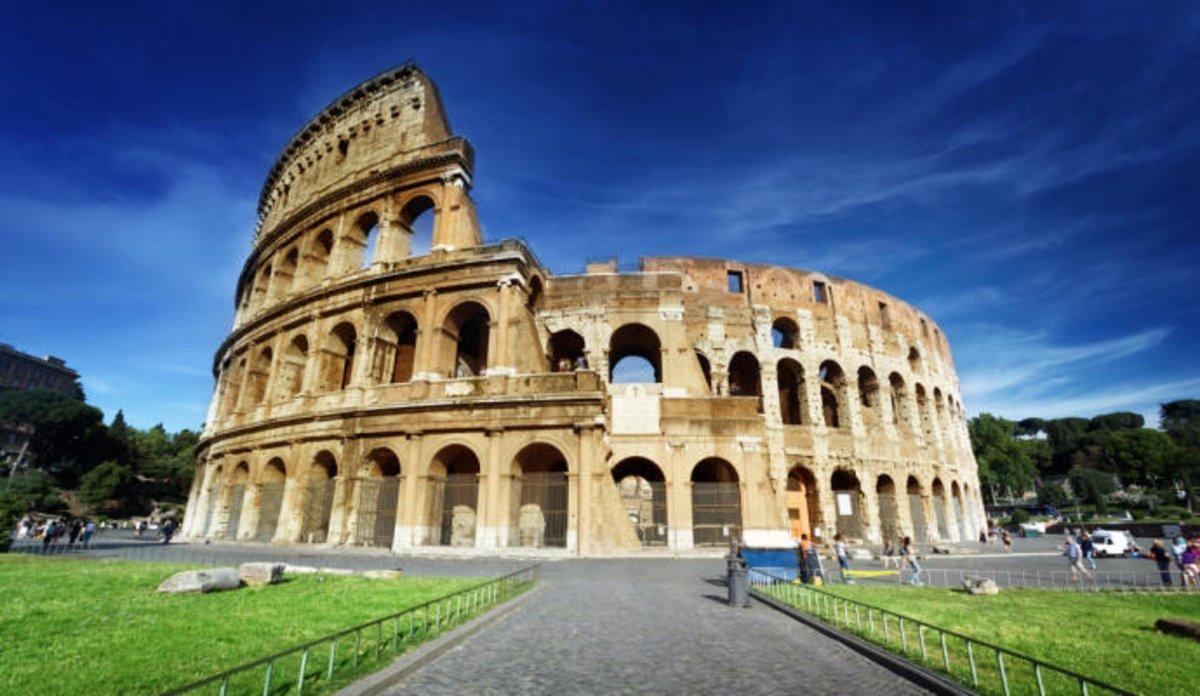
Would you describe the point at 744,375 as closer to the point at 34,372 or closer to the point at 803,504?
the point at 803,504

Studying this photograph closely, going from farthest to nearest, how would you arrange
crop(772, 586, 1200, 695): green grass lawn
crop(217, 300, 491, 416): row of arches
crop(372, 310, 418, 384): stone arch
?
1. crop(372, 310, 418, 384): stone arch
2. crop(217, 300, 491, 416): row of arches
3. crop(772, 586, 1200, 695): green grass lawn

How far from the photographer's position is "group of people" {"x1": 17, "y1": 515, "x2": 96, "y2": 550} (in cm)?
2117

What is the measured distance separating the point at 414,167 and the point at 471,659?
20.6 m

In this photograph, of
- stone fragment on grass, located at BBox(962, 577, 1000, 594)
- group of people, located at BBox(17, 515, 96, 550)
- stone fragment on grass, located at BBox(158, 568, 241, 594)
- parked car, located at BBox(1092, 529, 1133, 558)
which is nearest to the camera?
stone fragment on grass, located at BBox(158, 568, 241, 594)

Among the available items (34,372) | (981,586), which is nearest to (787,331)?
(981,586)

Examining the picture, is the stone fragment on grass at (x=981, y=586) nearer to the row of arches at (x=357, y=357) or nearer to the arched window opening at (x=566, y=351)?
the row of arches at (x=357, y=357)

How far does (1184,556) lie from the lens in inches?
502

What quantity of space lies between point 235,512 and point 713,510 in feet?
65.0

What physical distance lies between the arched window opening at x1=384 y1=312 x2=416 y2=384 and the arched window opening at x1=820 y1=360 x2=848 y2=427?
1945 centimetres

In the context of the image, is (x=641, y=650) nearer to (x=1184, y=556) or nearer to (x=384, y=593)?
(x=384, y=593)

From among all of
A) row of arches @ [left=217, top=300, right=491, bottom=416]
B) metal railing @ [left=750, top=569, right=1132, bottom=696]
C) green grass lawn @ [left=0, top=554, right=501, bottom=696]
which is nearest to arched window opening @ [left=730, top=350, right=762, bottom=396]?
row of arches @ [left=217, top=300, right=491, bottom=416]

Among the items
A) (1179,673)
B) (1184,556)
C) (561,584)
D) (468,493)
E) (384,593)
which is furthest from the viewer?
(468,493)

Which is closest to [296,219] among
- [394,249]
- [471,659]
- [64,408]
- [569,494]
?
[394,249]

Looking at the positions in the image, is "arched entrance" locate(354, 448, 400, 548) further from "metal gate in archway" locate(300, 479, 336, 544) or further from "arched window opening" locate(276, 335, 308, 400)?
"arched window opening" locate(276, 335, 308, 400)
